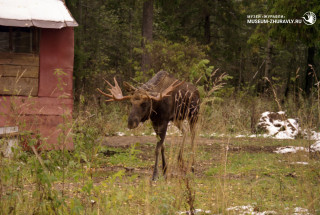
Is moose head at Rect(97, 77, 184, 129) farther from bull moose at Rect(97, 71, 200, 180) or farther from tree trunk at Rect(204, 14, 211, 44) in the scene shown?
tree trunk at Rect(204, 14, 211, 44)

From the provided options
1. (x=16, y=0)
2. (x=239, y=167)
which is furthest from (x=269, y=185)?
(x=16, y=0)

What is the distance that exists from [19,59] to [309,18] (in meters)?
9.07

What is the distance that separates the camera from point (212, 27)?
100.0ft

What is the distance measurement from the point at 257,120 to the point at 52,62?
818cm

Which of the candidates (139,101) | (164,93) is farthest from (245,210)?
(164,93)

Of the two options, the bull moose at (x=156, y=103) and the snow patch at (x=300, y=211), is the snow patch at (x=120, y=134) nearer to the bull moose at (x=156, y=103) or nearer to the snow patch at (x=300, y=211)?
the bull moose at (x=156, y=103)

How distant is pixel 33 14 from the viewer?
1048 centimetres

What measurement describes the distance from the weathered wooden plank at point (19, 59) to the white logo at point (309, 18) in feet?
28.0

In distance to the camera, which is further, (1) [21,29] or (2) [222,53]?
(2) [222,53]

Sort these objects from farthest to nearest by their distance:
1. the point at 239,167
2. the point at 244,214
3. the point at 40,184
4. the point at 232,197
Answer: the point at 239,167 → the point at 232,197 → the point at 244,214 → the point at 40,184

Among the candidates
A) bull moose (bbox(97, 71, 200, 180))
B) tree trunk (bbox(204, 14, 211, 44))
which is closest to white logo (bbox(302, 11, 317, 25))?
bull moose (bbox(97, 71, 200, 180))

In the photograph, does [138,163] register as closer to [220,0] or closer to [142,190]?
[142,190]

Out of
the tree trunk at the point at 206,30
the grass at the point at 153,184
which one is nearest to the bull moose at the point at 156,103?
the grass at the point at 153,184

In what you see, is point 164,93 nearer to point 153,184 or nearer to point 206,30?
point 153,184
